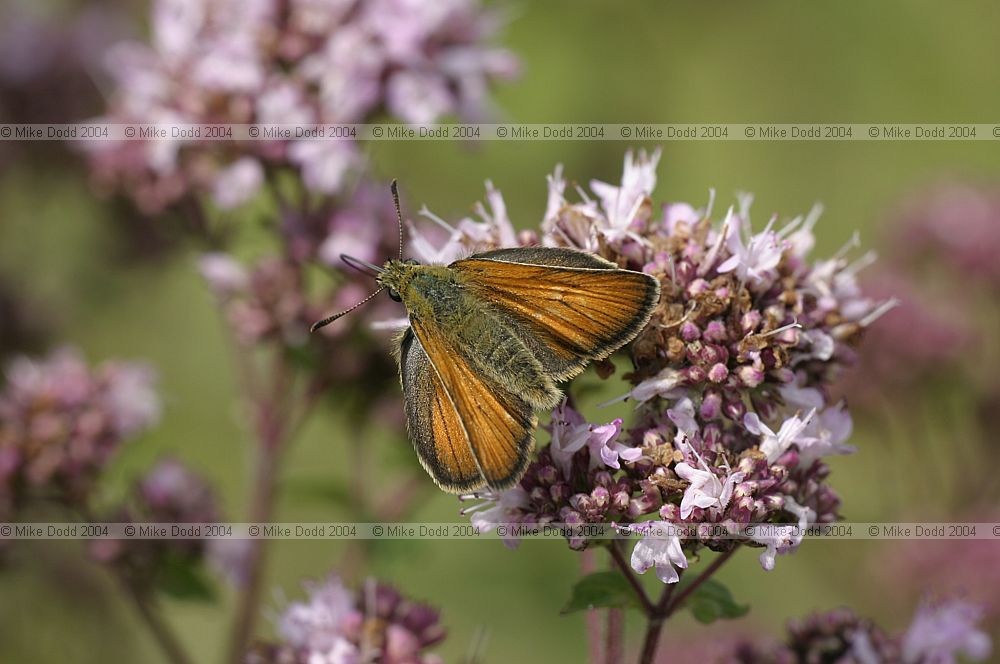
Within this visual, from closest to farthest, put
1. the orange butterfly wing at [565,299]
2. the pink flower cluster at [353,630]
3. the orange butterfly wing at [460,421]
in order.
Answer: the orange butterfly wing at [460,421], the orange butterfly wing at [565,299], the pink flower cluster at [353,630]

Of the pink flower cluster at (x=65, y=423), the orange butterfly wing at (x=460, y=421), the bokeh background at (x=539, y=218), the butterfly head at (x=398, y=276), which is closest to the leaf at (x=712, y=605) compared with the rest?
the orange butterfly wing at (x=460, y=421)

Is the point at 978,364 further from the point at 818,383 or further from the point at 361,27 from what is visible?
the point at 361,27

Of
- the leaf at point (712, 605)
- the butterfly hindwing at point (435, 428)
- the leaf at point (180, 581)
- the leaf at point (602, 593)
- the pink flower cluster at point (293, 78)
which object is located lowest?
the leaf at point (180, 581)

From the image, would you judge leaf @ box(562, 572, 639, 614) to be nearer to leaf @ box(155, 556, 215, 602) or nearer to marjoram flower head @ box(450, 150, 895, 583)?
marjoram flower head @ box(450, 150, 895, 583)

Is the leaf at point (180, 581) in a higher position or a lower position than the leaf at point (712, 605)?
lower

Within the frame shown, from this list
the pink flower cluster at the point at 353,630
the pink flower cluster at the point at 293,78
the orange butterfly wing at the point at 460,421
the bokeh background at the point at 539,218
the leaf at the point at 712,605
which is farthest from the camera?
the bokeh background at the point at 539,218

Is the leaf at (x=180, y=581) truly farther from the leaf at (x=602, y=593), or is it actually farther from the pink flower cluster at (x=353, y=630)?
the leaf at (x=602, y=593)

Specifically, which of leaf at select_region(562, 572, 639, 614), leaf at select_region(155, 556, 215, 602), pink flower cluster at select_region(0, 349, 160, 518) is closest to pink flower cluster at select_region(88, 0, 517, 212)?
pink flower cluster at select_region(0, 349, 160, 518)
